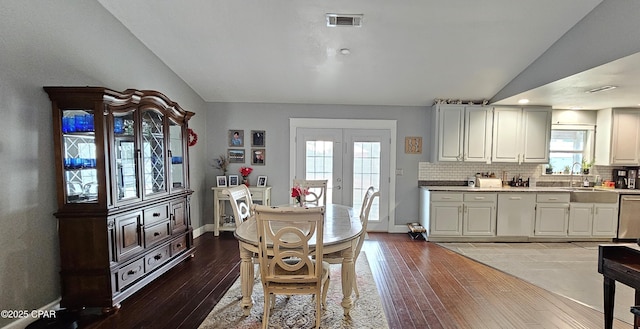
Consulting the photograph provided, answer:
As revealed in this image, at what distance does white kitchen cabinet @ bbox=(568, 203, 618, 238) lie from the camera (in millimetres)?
4555

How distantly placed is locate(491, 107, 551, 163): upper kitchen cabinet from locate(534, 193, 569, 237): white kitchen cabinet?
647 mm

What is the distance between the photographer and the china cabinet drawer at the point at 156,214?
2.97 metres

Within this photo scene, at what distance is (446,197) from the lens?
4582mm

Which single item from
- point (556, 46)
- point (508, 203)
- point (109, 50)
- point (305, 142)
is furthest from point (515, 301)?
point (109, 50)

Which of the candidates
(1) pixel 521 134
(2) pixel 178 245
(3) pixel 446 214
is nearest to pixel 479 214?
(3) pixel 446 214

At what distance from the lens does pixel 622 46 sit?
253 centimetres

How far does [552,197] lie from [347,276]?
163 inches

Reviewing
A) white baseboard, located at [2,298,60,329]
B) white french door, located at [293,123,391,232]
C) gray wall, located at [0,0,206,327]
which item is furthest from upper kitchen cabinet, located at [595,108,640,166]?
white baseboard, located at [2,298,60,329]

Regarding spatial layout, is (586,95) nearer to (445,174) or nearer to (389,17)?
(445,174)

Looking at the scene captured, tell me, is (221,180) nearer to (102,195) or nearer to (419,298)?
(102,195)

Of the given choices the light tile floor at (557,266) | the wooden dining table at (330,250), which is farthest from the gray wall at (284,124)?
the wooden dining table at (330,250)

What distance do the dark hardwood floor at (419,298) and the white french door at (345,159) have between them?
1.44 m

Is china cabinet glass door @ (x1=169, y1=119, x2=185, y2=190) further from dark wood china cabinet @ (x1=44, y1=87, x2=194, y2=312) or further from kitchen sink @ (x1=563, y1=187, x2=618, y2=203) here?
kitchen sink @ (x1=563, y1=187, x2=618, y2=203)

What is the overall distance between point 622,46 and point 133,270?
197 inches
